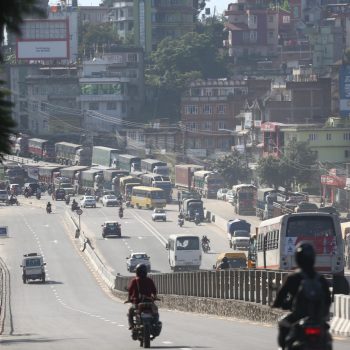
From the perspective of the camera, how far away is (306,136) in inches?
5812

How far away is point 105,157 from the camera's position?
17338cm

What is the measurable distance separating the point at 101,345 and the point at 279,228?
18.3 meters

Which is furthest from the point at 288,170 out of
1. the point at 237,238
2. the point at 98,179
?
the point at 237,238

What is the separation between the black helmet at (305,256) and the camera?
46.4 feet

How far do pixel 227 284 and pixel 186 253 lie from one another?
47094 mm

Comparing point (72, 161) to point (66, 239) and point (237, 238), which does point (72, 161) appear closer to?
point (66, 239)

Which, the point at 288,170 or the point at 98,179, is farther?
the point at 98,179

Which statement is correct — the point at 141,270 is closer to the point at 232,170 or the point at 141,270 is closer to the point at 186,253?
the point at 186,253

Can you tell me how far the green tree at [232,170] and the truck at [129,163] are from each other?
1056cm

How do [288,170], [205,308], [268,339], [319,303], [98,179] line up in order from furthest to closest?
[98,179], [288,170], [205,308], [268,339], [319,303]

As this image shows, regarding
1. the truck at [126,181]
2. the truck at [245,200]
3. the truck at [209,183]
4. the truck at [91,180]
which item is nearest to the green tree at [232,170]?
the truck at [209,183]

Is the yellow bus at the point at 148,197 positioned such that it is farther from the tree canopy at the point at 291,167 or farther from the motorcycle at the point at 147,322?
the motorcycle at the point at 147,322

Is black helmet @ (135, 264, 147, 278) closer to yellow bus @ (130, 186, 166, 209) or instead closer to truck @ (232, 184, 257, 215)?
truck @ (232, 184, 257, 215)

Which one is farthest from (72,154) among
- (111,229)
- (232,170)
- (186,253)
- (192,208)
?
(186,253)
